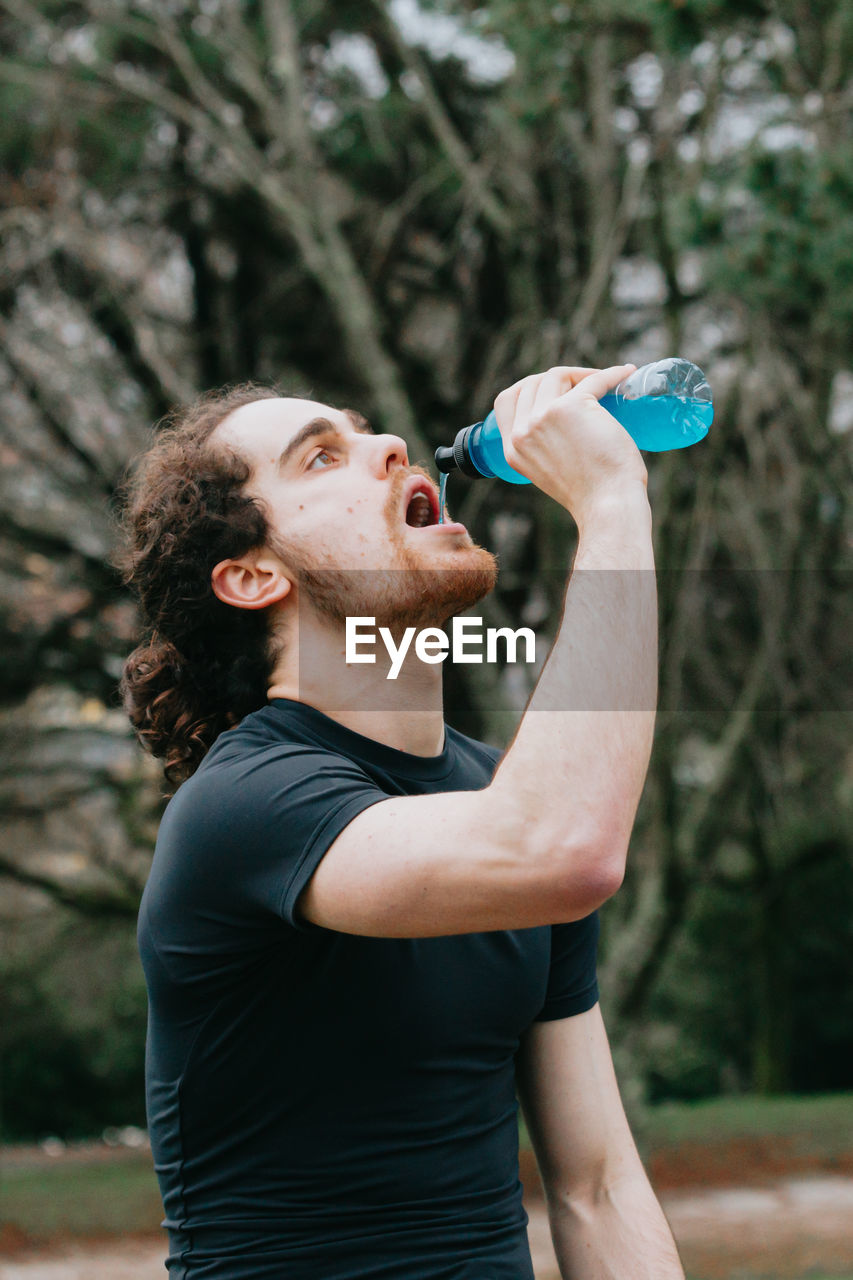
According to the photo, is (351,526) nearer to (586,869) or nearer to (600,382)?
(600,382)

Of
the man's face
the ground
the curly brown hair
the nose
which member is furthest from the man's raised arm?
the ground

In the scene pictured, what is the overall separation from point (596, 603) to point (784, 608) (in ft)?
23.1

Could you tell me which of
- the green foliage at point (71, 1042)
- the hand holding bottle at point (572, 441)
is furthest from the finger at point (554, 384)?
the green foliage at point (71, 1042)

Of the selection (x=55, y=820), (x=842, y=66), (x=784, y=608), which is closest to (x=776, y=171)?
(x=842, y=66)

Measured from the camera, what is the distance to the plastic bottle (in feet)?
6.16

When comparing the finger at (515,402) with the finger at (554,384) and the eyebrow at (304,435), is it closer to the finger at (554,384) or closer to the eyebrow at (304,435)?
the finger at (554,384)

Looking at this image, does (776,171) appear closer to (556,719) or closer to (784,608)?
(784,608)

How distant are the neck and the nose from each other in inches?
10.3

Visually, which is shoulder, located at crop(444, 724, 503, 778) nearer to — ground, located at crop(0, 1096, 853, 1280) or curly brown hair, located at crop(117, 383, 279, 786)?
curly brown hair, located at crop(117, 383, 279, 786)

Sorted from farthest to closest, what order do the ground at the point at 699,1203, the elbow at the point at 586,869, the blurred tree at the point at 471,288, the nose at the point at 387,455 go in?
the ground at the point at 699,1203
the blurred tree at the point at 471,288
the nose at the point at 387,455
the elbow at the point at 586,869

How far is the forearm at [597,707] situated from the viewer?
4.38 ft

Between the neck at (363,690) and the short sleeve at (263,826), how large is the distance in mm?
303

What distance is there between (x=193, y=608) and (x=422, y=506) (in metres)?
0.41

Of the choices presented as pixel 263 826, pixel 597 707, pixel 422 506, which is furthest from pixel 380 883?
pixel 422 506
